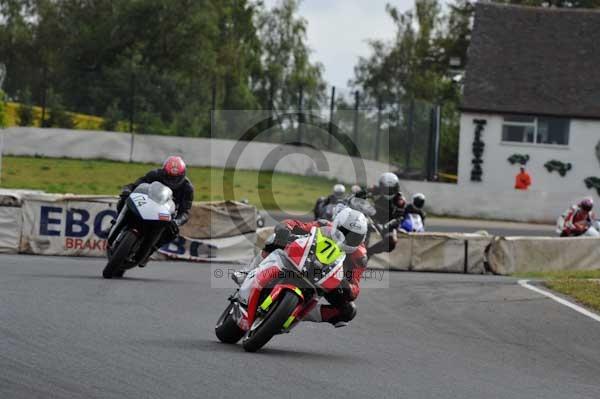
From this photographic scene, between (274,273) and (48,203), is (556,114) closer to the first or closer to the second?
(48,203)

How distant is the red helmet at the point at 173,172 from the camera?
15406 mm

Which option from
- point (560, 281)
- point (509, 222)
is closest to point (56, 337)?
point (560, 281)

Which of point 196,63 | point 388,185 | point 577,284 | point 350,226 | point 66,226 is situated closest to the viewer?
point 350,226

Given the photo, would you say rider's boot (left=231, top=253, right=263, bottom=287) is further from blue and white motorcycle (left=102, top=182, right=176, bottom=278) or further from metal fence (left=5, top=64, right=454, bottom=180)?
metal fence (left=5, top=64, right=454, bottom=180)

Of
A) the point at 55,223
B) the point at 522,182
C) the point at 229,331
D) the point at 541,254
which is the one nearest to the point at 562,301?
the point at 541,254

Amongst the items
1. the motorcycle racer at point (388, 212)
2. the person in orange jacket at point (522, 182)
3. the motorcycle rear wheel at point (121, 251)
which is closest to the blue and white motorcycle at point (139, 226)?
the motorcycle rear wheel at point (121, 251)

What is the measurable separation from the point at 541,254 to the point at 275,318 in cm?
1327

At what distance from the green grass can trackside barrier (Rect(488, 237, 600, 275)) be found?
1218 centimetres

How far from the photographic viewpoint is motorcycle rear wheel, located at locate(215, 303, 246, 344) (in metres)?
10.0

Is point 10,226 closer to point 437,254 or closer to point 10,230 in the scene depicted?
point 10,230

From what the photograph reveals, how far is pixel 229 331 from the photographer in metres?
10.1

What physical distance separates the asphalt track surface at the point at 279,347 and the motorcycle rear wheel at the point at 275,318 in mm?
147

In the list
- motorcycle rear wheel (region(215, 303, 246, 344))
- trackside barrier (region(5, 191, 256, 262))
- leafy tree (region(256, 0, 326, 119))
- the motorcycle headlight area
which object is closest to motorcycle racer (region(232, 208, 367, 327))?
motorcycle rear wheel (region(215, 303, 246, 344))

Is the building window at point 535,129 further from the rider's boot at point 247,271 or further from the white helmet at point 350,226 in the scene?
the white helmet at point 350,226
